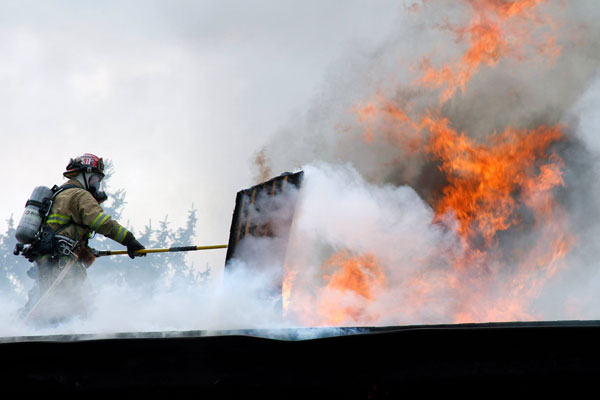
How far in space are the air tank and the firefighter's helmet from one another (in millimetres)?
331

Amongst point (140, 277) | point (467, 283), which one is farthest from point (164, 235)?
point (467, 283)

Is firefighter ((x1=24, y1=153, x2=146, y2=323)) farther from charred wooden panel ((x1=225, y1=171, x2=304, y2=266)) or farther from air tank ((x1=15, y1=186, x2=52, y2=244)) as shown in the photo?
charred wooden panel ((x1=225, y1=171, x2=304, y2=266))

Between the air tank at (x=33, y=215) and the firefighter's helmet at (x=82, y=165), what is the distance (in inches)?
13.0

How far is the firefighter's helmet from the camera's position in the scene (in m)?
6.23

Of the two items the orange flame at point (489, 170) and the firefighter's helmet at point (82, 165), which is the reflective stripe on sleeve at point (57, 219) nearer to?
the firefighter's helmet at point (82, 165)

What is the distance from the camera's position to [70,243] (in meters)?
5.86

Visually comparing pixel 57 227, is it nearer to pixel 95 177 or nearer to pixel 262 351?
pixel 95 177

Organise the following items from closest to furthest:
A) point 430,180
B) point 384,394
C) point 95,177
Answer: point 384,394, point 95,177, point 430,180

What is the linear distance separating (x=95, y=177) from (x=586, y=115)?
6.64 meters

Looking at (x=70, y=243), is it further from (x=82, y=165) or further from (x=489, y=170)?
(x=489, y=170)

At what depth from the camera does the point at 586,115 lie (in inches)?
312

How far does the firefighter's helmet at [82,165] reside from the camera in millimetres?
6234

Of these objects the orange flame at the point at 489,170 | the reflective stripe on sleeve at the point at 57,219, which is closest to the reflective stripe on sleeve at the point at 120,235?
the reflective stripe on sleeve at the point at 57,219

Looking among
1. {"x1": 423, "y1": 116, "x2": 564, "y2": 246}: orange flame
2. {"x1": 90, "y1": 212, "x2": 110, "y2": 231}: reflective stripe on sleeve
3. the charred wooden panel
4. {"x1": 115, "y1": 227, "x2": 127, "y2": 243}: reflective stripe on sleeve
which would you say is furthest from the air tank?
{"x1": 423, "y1": 116, "x2": 564, "y2": 246}: orange flame
